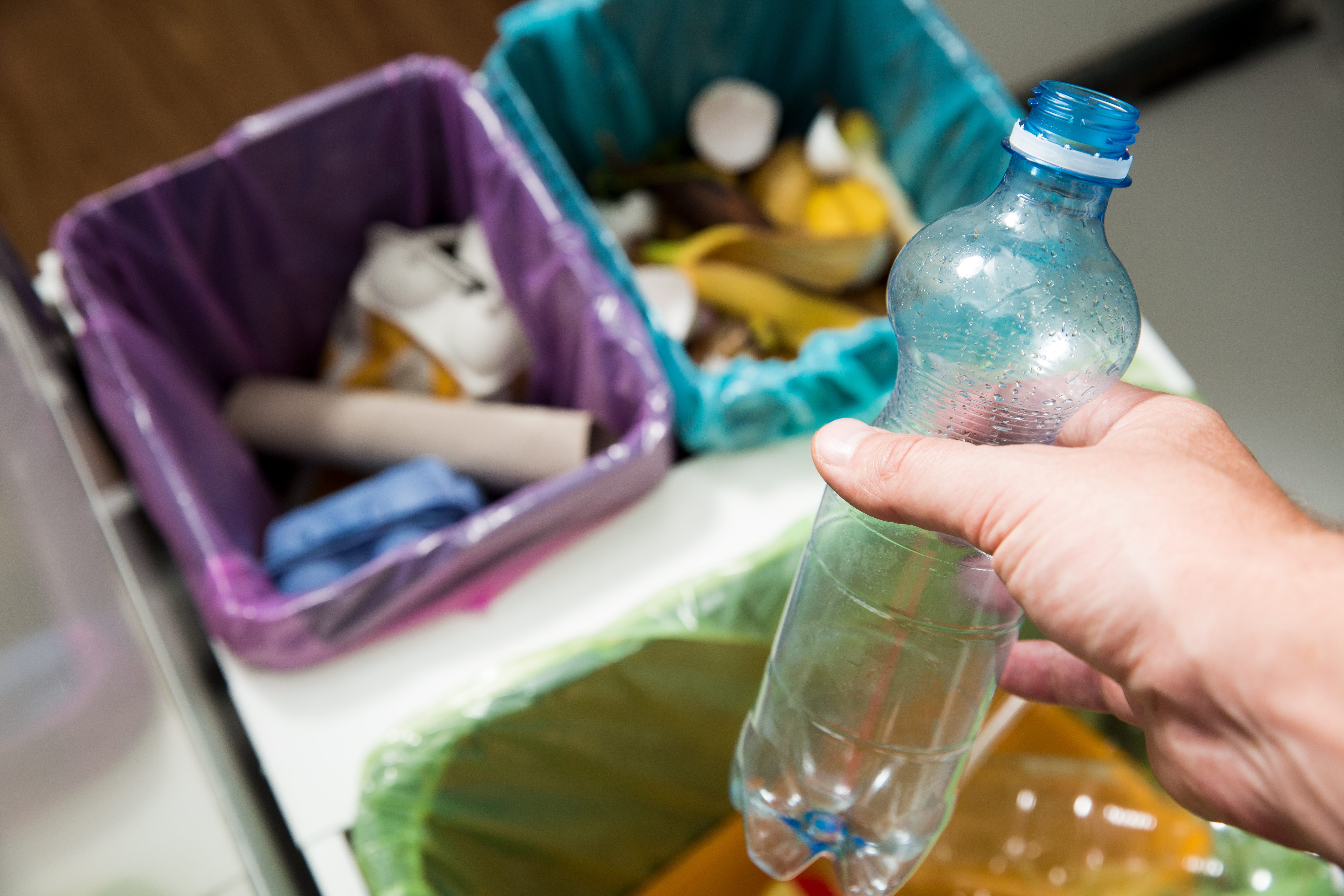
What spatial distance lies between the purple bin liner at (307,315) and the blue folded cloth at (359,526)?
0.10ft

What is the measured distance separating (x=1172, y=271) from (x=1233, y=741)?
128 cm

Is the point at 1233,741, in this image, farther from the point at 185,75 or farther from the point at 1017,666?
the point at 185,75

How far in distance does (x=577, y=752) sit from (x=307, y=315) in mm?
645

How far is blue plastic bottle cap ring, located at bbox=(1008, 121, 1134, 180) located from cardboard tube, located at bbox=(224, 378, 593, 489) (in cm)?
59

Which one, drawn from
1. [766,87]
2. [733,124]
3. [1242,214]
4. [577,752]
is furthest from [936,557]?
[1242,214]

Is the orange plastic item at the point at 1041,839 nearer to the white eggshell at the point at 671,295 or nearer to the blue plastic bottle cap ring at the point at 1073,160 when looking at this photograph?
the white eggshell at the point at 671,295

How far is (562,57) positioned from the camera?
3.38 ft

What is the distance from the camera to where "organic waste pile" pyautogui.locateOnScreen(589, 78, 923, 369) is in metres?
0.99

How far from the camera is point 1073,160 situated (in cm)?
32

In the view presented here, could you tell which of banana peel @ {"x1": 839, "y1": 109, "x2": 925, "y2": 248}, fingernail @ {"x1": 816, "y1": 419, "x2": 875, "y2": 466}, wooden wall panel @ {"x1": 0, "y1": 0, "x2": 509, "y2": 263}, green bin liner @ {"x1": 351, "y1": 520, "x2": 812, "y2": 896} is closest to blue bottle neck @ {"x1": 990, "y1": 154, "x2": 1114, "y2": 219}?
fingernail @ {"x1": 816, "y1": 419, "x2": 875, "y2": 466}

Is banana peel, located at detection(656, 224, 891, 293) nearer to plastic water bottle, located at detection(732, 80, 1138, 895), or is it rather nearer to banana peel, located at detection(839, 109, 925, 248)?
banana peel, located at detection(839, 109, 925, 248)

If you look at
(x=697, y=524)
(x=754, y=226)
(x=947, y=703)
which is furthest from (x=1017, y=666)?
(x=754, y=226)

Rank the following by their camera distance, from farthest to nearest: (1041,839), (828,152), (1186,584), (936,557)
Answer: (828,152), (1041,839), (936,557), (1186,584)

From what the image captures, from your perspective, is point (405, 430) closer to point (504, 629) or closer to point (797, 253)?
point (504, 629)
